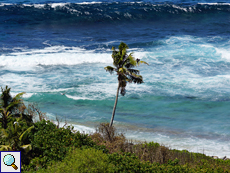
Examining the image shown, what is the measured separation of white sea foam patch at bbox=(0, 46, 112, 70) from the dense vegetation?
2233 cm

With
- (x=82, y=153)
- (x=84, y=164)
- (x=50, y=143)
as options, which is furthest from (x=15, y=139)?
(x=84, y=164)

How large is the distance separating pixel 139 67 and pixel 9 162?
26.8m

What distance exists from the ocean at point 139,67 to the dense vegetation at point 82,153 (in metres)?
3.94

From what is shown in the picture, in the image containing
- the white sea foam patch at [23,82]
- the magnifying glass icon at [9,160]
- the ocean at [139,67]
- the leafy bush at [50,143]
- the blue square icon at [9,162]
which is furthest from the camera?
the white sea foam patch at [23,82]

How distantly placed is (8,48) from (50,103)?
19948mm

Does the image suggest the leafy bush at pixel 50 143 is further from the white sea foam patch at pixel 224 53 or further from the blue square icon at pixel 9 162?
the white sea foam patch at pixel 224 53

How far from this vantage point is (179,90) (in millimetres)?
31625

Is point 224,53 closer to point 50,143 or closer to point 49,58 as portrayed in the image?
point 49,58

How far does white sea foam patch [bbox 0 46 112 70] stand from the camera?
39.6 m

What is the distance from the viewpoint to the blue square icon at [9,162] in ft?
43.7

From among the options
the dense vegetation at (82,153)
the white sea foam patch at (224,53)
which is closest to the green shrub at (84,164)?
the dense vegetation at (82,153)

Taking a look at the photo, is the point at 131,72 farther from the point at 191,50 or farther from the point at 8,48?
the point at 8,48

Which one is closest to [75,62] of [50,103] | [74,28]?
[50,103]

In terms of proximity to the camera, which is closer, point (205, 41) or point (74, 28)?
point (205, 41)
